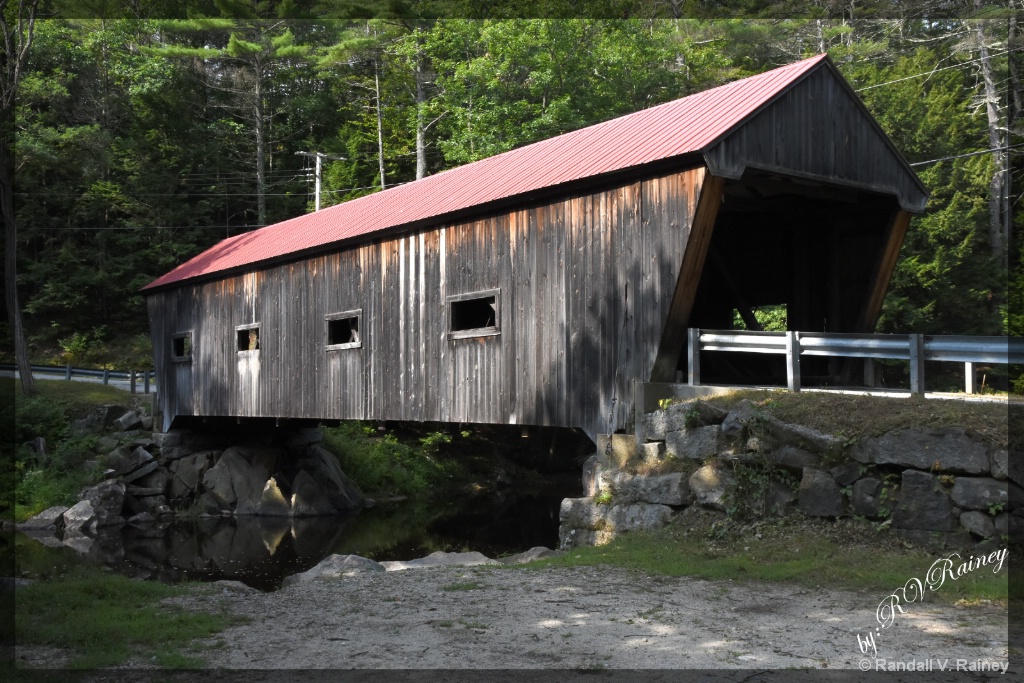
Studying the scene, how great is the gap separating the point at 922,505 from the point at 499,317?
560cm

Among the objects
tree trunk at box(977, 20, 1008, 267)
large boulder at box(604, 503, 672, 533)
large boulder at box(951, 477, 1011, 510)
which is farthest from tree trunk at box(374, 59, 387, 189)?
large boulder at box(951, 477, 1011, 510)

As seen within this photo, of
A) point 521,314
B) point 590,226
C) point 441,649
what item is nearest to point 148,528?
point 521,314

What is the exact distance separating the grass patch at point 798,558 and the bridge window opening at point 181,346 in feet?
41.2

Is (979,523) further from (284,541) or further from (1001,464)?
(284,541)

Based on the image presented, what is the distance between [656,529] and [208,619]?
4233 millimetres

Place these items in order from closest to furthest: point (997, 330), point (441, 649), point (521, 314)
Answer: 1. point (441, 649)
2. point (521, 314)
3. point (997, 330)

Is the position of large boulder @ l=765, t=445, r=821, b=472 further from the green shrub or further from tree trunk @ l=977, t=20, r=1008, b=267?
tree trunk @ l=977, t=20, r=1008, b=267

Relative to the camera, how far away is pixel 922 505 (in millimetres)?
7598

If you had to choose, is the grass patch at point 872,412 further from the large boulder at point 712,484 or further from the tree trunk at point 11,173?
the tree trunk at point 11,173

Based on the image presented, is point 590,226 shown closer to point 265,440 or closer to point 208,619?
point 208,619

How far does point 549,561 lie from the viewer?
856cm

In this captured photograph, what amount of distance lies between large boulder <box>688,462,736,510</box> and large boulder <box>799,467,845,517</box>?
667 mm

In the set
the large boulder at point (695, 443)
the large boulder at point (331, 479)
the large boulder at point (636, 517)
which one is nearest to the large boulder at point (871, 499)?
the large boulder at point (695, 443)

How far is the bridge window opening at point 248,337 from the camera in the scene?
1677cm
